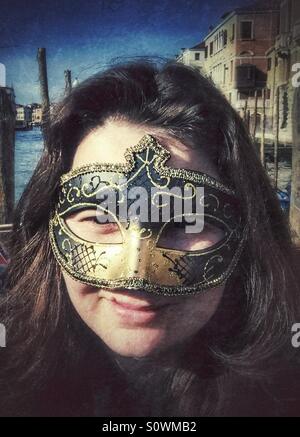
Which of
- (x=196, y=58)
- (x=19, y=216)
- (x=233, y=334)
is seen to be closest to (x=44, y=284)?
(x=19, y=216)

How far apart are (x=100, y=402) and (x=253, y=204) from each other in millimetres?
1191

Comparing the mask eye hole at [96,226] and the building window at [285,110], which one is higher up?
the building window at [285,110]

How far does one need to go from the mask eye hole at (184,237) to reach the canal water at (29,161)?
45cm

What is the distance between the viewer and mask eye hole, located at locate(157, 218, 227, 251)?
2.13 metres

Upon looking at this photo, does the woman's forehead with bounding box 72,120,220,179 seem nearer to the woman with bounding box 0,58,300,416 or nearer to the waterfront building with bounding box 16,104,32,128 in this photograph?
the woman with bounding box 0,58,300,416

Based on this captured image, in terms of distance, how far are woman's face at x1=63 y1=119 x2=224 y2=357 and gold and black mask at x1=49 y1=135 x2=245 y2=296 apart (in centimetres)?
4

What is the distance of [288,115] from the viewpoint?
236 cm

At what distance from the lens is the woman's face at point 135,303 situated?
7.02 ft

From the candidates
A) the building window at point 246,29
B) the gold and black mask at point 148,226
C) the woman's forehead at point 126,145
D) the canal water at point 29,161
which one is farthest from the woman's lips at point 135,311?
the building window at point 246,29

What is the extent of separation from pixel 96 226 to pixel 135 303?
372 millimetres
